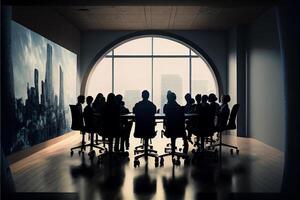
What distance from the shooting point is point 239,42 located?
10.9 metres

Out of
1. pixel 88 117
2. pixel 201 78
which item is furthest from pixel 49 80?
pixel 201 78

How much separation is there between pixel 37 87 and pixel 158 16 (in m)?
4.25

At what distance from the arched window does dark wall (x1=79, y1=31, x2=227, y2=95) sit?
65 centimetres

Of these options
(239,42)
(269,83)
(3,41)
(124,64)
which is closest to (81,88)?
(124,64)

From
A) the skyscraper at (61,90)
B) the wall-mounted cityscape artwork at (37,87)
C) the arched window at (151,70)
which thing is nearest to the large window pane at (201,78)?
the arched window at (151,70)

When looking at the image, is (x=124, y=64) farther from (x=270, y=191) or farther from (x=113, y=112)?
(x=270, y=191)

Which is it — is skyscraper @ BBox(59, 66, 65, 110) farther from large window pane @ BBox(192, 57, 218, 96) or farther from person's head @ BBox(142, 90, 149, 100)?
large window pane @ BBox(192, 57, 218, 96)

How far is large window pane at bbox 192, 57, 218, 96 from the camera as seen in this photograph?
13.1 metres

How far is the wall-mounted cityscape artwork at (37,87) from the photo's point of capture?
639 cm

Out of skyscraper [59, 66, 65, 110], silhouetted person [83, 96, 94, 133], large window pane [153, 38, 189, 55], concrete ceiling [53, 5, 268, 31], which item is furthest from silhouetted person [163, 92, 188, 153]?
large window pane [153, 38, 189, 55]

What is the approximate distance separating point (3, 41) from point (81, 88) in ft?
27.3

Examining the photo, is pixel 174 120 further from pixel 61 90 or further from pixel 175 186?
pixel 61 90

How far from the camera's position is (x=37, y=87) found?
24.4ft

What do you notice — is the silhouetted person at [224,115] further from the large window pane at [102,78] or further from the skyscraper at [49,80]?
the large window pane at [102,78]
